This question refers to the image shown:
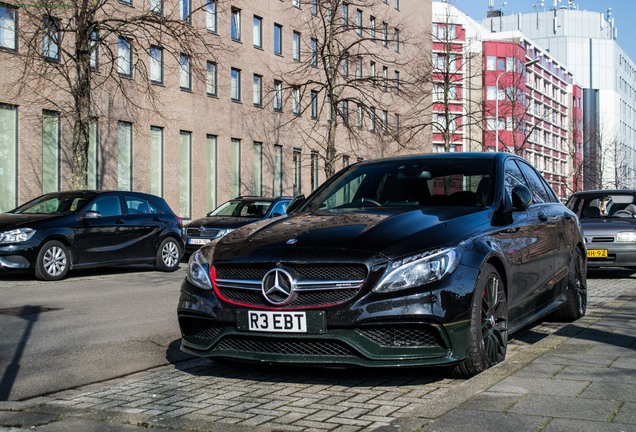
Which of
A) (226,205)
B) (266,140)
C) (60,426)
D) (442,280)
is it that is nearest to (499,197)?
(442,280)

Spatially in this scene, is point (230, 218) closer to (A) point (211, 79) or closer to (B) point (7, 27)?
(B) point (7, 27)

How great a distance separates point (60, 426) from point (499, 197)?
12.0 feet

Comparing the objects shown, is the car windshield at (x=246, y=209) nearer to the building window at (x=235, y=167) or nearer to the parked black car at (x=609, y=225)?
the parked black car at (x=609, y=225)

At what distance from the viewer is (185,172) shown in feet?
119

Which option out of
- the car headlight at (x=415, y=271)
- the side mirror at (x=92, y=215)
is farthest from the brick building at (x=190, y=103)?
the car headlight at (x=415, y=271)

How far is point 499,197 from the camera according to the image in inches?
261

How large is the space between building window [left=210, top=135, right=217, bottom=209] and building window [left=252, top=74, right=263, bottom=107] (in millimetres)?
4121

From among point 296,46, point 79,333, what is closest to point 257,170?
point 296,46

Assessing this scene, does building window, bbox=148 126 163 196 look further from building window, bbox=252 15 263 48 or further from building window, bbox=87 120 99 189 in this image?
building window, bbox=252 15 263 48

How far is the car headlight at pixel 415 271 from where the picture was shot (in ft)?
16.8

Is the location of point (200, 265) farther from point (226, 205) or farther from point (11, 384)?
point (226, 205)

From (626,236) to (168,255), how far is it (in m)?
8.53

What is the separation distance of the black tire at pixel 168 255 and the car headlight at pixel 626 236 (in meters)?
8.37

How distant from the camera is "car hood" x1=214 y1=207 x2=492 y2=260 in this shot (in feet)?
17.4
